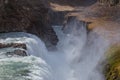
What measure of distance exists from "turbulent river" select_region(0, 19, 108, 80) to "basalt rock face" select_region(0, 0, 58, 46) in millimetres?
1692

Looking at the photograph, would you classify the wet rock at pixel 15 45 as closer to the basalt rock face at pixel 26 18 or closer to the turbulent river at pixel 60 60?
the turbulent river at pixel 60 60

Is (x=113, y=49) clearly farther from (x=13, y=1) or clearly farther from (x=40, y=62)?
(x=13, y=1)

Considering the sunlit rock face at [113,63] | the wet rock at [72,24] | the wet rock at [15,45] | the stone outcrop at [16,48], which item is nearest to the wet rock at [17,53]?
the stone outcrop at [16,48]

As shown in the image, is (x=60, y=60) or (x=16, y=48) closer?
(x=16, y=48)

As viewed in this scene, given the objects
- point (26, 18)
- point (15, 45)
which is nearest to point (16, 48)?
point (15, 45)

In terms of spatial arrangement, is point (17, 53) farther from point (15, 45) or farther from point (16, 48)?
point (15, 45)

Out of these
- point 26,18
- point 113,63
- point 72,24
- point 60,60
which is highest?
point 26,18

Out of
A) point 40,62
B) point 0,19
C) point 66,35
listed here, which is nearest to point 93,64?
point 40,62

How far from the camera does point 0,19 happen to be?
27734 mm

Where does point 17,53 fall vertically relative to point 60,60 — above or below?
above

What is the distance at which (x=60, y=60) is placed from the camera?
2552 centimetres

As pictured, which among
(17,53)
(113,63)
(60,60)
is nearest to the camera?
(113,63)

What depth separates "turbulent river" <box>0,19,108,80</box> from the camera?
627 inches

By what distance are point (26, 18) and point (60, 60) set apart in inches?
249
